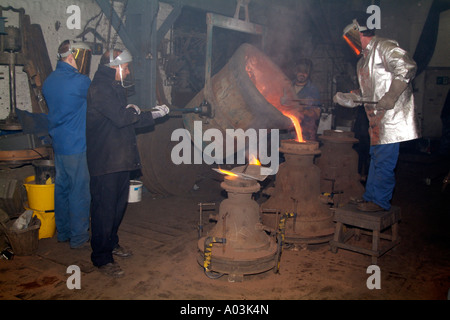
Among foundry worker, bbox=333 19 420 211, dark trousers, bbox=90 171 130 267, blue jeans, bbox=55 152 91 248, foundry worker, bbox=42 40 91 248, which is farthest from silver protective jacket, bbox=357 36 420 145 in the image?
blue jeans, bbox=55 152 91 248

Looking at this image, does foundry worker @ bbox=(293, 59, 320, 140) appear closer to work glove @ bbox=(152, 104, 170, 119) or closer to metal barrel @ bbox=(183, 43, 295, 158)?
metal barrel @ bbox=(183, 43, 295, 158)

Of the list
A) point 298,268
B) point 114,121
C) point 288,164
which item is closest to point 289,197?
point 288,164

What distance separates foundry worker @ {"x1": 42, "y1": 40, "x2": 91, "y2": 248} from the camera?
13.2 ft

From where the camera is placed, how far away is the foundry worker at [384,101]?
3814 millimetres

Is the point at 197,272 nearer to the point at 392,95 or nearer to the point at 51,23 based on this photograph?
the point at 392,95

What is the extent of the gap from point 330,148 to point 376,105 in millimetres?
1499

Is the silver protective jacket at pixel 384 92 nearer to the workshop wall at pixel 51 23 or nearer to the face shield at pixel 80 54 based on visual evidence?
the face shield at pixel 80 54

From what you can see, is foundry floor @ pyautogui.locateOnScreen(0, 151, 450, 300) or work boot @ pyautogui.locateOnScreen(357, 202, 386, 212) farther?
work boot @ pyautogui.locateOnScreen(357, 202, 386, 212)

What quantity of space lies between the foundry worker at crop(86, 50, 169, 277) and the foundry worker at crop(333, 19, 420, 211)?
7.95 feet

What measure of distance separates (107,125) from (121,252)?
134cm

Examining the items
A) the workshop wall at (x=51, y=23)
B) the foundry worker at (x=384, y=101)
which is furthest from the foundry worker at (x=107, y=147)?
the foundry worker at (x=384, y=101)

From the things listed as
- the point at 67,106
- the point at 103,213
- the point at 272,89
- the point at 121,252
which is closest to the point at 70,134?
the point at 67,106

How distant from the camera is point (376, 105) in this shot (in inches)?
158

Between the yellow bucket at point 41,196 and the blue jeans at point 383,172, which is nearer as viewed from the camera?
the blue jeans at point 383,172
